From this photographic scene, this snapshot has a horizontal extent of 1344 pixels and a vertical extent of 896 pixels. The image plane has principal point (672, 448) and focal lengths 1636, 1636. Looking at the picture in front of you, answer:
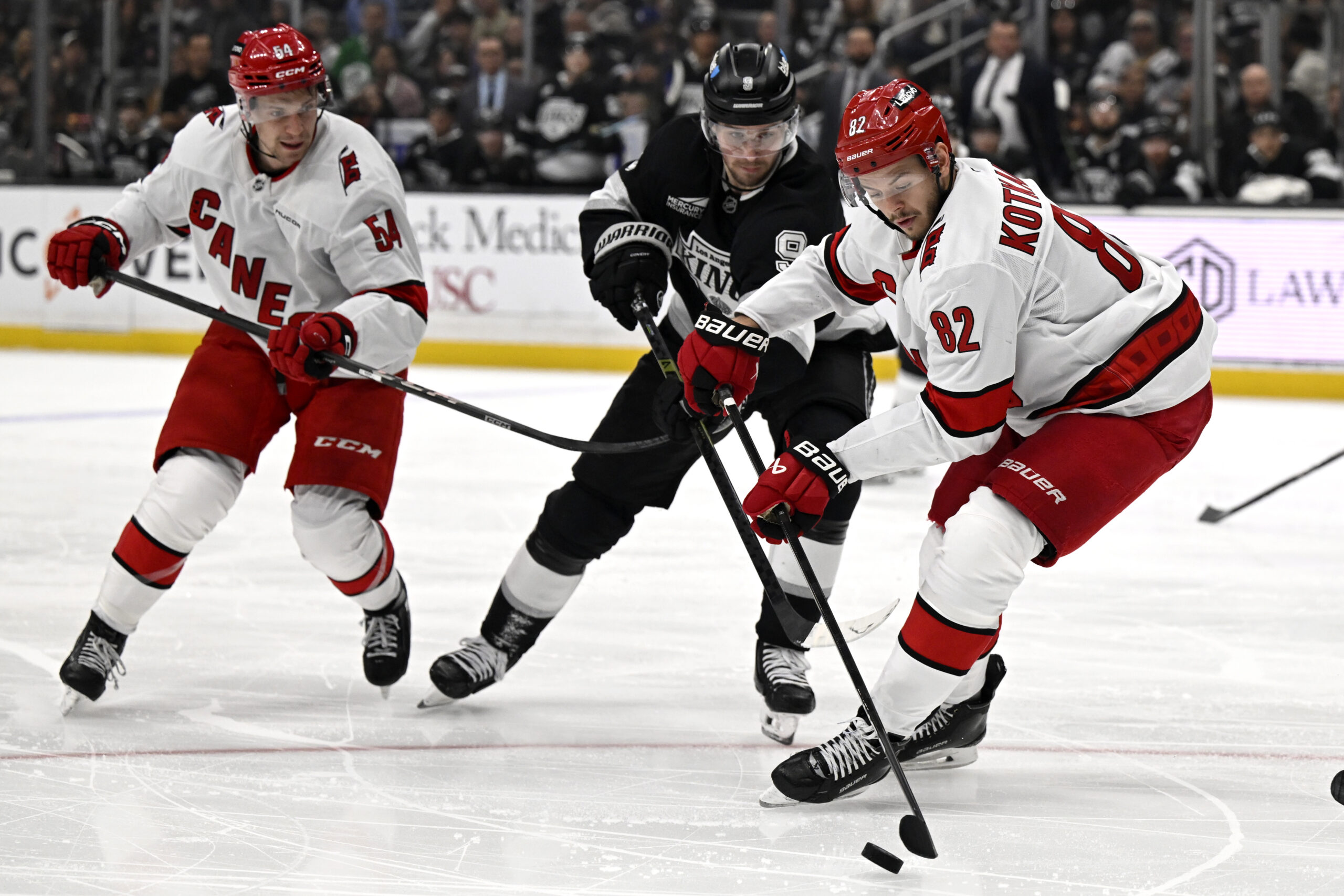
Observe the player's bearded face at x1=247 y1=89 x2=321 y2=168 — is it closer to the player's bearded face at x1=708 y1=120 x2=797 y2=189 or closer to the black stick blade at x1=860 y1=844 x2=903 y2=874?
the player's bearded face at x1=708 y1=120 x2=797 y2=189

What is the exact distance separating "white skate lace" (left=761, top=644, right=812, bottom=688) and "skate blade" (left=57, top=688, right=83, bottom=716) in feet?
3.78

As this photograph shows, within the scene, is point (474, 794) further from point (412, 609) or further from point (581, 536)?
point (412, 609)

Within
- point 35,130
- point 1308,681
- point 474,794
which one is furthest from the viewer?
point 35,130

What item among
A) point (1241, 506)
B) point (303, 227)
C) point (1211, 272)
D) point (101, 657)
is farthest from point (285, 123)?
point (1211, 272)

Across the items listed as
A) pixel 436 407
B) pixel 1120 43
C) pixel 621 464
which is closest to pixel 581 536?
pixel 621 464

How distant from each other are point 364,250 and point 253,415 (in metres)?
0.35

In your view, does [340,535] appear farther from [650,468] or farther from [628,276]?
[628,276]

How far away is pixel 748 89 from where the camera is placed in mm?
2625

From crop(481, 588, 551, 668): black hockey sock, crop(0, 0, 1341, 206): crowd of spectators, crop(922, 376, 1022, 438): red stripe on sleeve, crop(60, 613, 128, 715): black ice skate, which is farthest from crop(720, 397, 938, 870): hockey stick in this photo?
crop(0, 0, 1341, 206): crowd of spectators

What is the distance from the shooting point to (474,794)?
2.39 m

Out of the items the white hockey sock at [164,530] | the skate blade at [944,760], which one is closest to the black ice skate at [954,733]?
the skate blade at [944,760]

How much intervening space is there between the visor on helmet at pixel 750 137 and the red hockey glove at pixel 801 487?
0.64 metres

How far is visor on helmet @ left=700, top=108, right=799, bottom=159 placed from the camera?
8.77ft

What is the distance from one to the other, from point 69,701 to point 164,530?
1.07 ft
